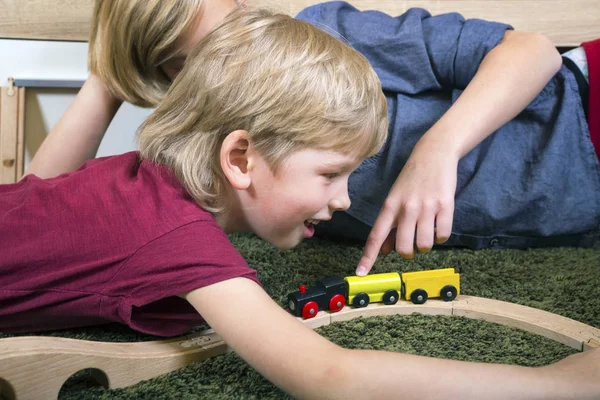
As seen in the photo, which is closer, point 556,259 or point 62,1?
point 556,259

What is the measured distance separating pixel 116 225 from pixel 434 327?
0.46 meters

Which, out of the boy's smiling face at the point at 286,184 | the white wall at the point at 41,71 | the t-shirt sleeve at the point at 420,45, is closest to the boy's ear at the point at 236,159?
the boy's smiling face at the point at 286,184

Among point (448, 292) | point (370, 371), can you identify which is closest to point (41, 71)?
point (448, 292)

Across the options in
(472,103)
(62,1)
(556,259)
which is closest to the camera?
(472,103)

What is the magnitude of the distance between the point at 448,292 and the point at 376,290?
0.11 m

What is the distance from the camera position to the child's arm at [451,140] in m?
0.88

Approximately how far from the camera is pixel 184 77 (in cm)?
85

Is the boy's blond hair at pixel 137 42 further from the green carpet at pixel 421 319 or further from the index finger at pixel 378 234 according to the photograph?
the index finger at pixel 378 234

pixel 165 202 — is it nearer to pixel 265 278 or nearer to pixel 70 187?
pixel 70 187

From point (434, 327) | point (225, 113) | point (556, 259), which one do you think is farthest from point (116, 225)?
point (556, 259)

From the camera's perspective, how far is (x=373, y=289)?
92 cm

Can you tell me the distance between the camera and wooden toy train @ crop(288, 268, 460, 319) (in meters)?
0.89

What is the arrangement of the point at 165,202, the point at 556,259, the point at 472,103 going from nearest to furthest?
1. the point at 165,202
2. the point at 472,103
3. the point at 556,259

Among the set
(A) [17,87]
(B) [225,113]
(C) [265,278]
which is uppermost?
(B) [225,113]
